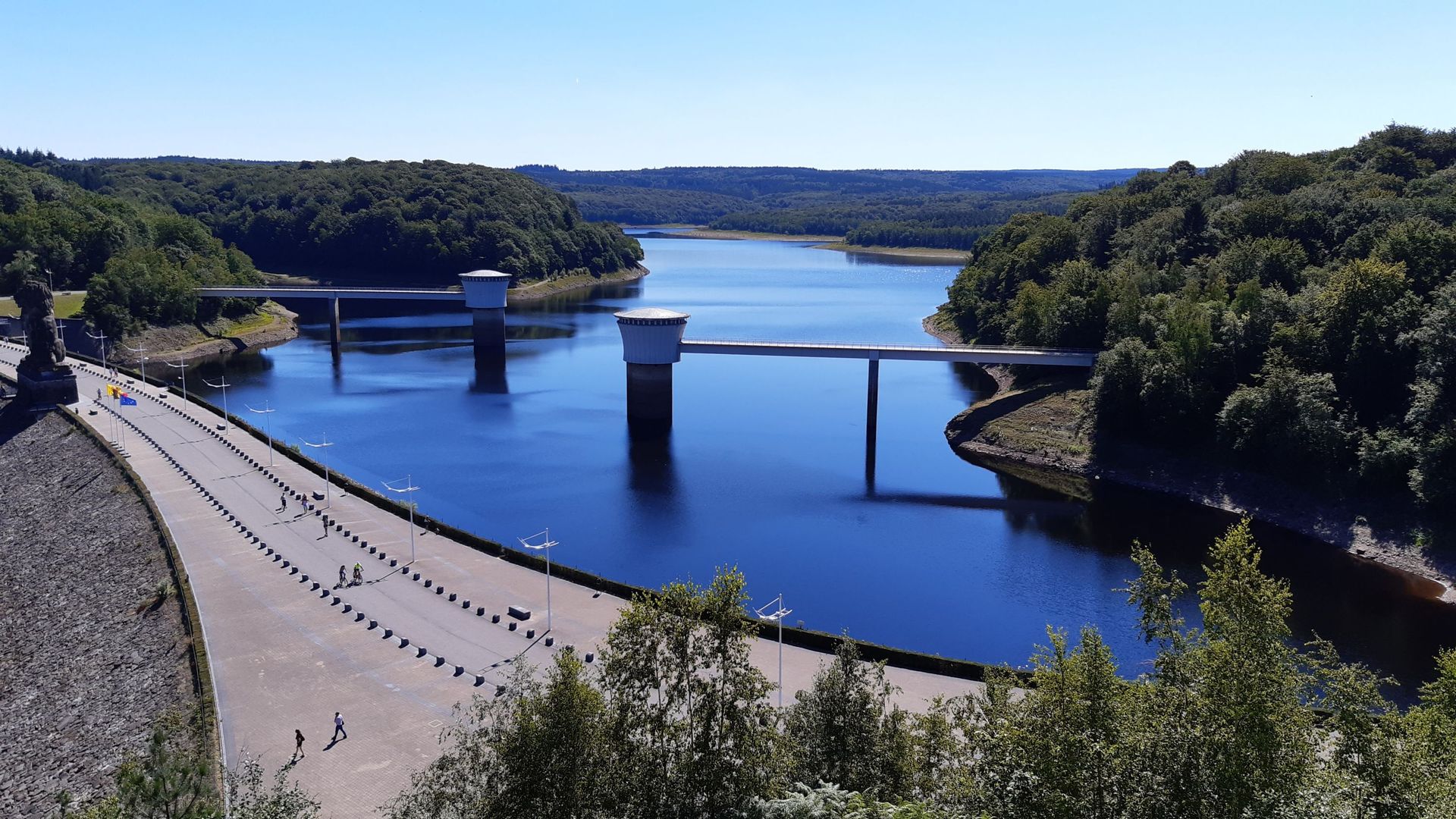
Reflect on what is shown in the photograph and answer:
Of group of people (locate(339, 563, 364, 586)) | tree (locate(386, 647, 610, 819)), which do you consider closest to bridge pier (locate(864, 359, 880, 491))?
group of people (locate(339, 563, 364, 586))

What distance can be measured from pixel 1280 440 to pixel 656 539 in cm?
3135

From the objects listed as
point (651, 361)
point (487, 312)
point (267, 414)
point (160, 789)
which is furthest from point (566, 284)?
point (160, 789)

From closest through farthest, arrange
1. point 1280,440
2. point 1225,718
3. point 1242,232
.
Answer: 1. point 1225,718
2. point 1280,440
3. point 1242,232

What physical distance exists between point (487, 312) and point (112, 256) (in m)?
43.6

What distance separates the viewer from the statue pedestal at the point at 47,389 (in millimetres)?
65000

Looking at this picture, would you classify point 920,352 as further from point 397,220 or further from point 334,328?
point 397,220

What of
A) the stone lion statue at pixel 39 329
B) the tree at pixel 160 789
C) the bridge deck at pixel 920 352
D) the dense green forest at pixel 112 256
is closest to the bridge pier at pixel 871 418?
the bridge deck at pixel 920 352

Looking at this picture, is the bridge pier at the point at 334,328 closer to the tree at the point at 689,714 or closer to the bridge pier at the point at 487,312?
the bridge pier at the point at 487,312

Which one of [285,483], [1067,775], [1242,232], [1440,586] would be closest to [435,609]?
[285,483]

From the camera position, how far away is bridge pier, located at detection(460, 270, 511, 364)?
94.7 m

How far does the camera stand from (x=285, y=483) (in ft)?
158

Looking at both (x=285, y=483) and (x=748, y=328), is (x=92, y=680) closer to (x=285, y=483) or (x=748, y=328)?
(x=285, y=483)

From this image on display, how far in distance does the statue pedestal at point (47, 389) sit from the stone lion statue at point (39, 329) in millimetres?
370

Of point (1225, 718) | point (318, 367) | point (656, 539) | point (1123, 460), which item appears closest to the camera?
point (1225, 718)
